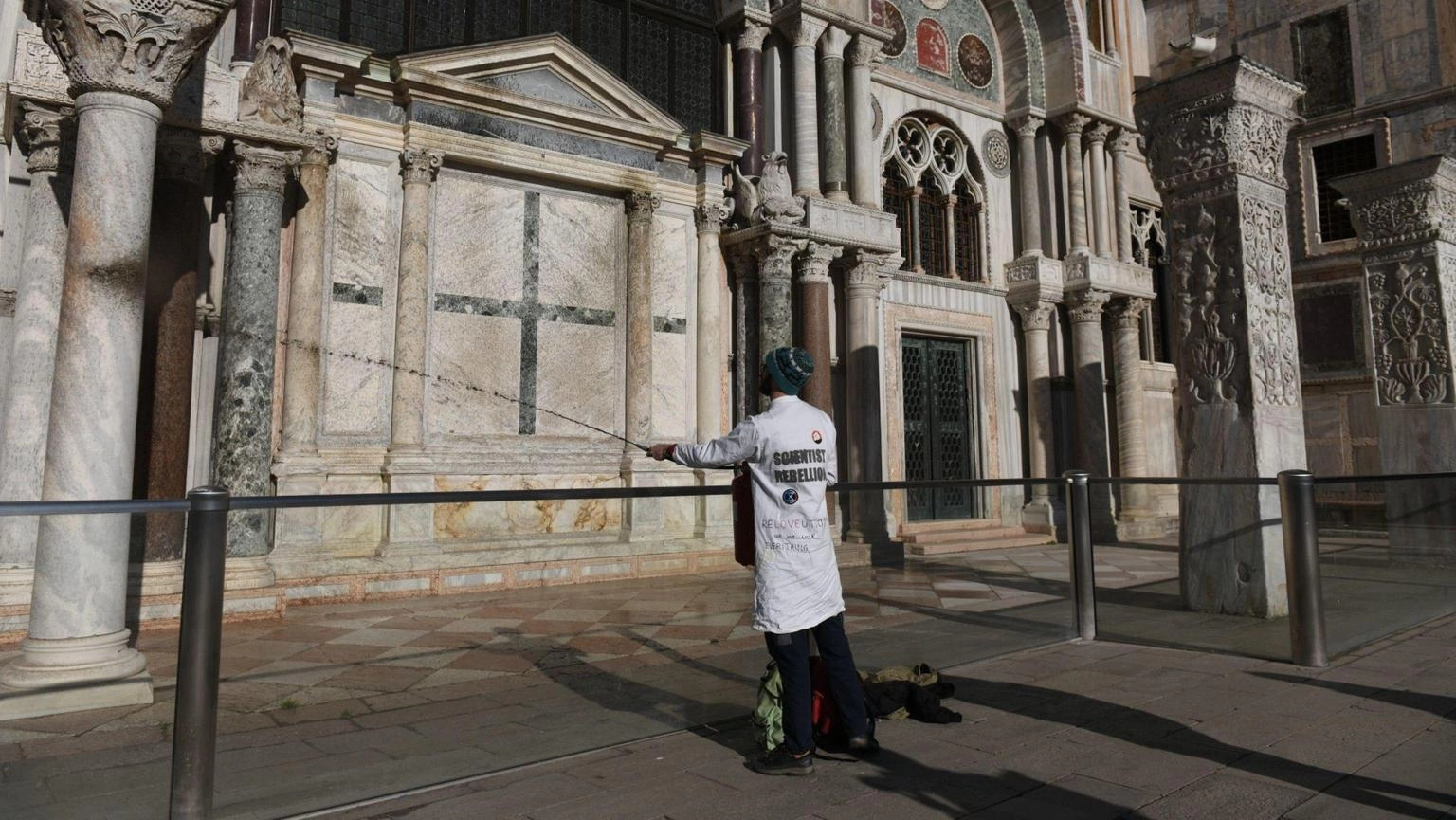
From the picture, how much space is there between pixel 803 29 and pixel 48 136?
9458mm

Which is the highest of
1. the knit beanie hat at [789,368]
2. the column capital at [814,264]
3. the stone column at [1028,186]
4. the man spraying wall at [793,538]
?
the stone column at [1028,186]

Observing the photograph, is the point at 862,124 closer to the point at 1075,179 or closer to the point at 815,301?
the point at 815,301

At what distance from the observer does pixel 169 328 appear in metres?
7.58

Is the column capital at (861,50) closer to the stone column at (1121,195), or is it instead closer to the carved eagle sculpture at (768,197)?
the carved eagle sculpture at (768,197)

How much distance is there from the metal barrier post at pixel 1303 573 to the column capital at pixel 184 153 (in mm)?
8768

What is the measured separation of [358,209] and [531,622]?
21.0 feet

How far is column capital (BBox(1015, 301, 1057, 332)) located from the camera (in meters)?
16.5

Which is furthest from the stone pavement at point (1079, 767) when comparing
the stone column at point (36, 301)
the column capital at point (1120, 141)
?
the column capital at point (1120, 141)

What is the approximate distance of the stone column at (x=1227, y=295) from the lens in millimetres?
7301

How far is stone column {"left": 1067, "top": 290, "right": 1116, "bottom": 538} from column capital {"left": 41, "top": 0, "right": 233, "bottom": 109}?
14680mm

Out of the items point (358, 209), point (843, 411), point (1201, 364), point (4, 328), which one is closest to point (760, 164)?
point (843, 411)

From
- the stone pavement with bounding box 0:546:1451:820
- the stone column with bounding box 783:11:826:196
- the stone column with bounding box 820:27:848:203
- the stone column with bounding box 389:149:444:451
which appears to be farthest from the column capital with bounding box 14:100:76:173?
the stone column with bounding box 820:27:848:203

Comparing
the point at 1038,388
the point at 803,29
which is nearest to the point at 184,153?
the point at 803,29

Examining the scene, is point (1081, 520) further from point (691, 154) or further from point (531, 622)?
point (691, 154)
